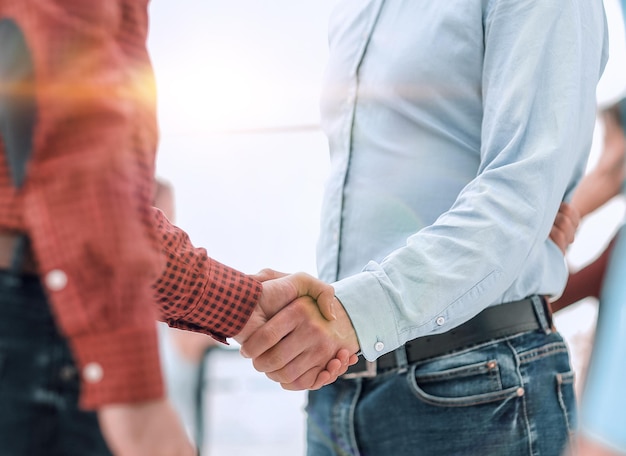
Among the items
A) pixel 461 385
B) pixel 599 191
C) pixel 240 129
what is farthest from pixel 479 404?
pixel 240 129

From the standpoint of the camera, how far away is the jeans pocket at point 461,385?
950 millimetres

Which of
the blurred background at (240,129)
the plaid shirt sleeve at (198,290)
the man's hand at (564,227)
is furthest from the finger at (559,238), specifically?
the blurred background at (240,129)

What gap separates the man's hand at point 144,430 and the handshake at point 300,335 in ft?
1.74

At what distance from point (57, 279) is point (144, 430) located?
0.11 metres

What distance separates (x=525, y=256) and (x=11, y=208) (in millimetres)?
688

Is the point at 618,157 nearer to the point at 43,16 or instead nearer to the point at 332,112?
the point at 332,112

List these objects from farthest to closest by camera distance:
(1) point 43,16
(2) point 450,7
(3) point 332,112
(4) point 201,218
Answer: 1. (4) point 201,218
2. (3) point 332,112
3. (2) point 450,7
4. (1) point 43,16

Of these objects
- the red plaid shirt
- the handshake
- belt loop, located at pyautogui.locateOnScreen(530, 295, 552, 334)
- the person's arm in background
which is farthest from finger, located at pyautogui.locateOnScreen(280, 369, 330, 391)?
the person's arm in background

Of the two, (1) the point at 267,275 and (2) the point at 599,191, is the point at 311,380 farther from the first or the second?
(2) the point at 599,191

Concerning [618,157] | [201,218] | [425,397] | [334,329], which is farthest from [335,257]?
[201,218]

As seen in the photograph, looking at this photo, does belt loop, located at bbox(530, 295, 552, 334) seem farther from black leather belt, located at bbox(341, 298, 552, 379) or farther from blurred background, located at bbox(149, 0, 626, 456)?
blurred background, located at bbox(149, 0, 626, 456)

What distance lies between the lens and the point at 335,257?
1128mm

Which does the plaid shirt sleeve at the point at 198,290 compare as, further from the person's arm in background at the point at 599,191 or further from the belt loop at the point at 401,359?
the person's arm in background at the point at 599,191

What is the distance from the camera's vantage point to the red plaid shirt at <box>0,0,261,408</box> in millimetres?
469
